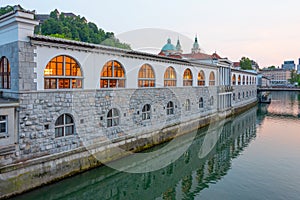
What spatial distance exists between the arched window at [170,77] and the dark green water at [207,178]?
15.8 ft

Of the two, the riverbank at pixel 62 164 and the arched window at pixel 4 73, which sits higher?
the arched window at pixel 4 73

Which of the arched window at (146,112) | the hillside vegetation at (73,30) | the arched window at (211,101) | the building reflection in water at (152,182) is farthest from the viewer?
the hillside vegetation at (73,30)

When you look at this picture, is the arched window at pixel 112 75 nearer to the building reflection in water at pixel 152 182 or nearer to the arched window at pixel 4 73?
the arched window at pixel 4 73

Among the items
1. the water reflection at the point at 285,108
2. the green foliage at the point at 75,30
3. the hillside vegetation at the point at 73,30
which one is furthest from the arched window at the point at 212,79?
the green foliage at the point at 75,30

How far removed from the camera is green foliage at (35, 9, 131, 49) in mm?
55513

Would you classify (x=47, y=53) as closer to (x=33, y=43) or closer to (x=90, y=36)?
(x=33, y=43)

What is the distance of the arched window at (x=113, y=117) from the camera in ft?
50.2

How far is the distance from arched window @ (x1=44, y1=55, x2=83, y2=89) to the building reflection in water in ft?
15.2

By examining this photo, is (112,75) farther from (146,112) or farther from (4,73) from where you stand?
(4,73)

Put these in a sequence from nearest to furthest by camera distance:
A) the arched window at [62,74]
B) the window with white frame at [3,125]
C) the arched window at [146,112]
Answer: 1. the window with white frame at [3,125]
2. the arched window at [62,74]
3. the arched window at [146,112]

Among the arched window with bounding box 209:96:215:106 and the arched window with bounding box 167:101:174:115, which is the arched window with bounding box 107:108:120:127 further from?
the arched window with bounding box 209:96:215:106

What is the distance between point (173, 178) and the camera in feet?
46.4

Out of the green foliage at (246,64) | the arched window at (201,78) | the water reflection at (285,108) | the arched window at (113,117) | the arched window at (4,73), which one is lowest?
the water reflection at (285,108)

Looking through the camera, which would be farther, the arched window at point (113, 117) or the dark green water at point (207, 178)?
the arched window at point (113, 117)
